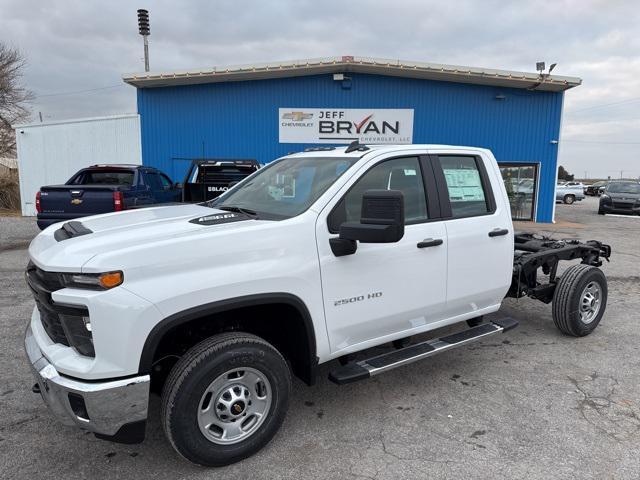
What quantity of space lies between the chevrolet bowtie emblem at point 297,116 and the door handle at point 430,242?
1388cm

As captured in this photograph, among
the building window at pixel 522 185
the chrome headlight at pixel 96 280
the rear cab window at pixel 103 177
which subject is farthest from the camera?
the building window at pixel 522 185

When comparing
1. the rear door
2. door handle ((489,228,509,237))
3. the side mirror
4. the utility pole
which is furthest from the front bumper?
the utility pole

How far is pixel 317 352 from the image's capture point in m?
3.03

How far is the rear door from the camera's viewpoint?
12.3 ft

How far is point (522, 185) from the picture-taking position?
17188 mm

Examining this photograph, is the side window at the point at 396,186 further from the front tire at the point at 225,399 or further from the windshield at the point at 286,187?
the front tire at the point at 225,399

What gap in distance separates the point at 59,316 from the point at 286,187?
1.76 metres

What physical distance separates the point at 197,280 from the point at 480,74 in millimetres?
15313

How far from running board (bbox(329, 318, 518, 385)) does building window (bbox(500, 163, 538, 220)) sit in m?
14.1

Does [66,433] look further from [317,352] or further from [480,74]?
[480,74]

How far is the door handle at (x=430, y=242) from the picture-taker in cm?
344

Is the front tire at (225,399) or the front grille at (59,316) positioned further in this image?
the front tire at (225,399)

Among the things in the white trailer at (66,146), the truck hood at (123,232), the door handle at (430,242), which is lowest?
the door handle at (430,242)

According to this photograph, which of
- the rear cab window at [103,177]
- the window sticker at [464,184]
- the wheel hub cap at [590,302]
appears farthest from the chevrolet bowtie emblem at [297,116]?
the window sticker at [464,184]
